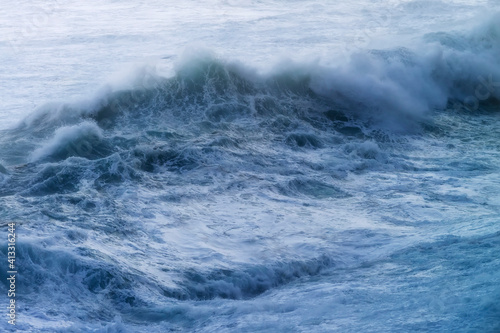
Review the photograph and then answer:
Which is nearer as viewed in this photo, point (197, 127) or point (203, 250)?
point (203, 250)

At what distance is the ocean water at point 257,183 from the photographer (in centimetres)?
582

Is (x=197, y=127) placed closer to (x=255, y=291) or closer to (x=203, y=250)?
(x=203, y=250)

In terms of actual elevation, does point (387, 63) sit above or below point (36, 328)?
above

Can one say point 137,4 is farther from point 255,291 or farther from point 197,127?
point 255,291

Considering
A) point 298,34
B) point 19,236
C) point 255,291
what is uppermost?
point 298,34

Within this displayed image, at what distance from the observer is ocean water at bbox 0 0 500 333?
19.1 feet

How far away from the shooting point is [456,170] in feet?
31.5

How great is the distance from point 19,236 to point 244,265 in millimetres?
2337

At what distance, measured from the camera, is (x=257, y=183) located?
9.09m

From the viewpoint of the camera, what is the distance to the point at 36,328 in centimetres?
532

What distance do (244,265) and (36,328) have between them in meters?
2.19

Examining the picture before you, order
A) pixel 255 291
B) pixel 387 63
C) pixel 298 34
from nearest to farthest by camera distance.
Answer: pixel 255 291 → pixel 387 63 → pixel 298 34

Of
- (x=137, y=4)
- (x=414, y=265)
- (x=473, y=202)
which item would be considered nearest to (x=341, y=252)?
(x=414, y=265)

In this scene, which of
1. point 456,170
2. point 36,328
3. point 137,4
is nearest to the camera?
point 36,328
